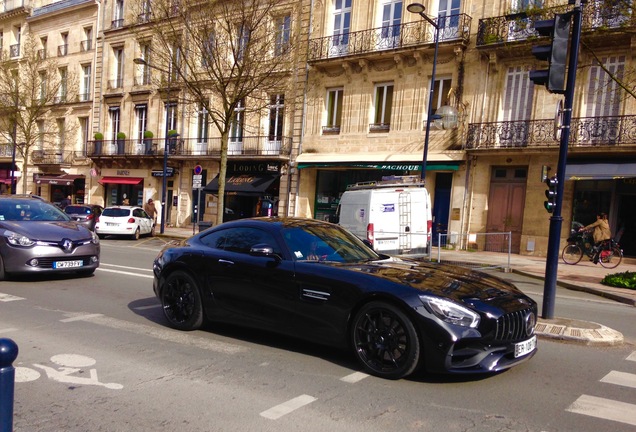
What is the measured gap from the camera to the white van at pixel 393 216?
14.2 metres

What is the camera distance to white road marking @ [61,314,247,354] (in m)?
5.50

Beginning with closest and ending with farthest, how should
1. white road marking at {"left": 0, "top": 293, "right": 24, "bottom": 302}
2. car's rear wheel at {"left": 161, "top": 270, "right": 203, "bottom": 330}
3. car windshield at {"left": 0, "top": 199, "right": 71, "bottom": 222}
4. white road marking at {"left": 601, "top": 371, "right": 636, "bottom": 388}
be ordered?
white road marking at {"left": 601, "top": 371, "right": 636, "bottom": 388}
car's rear wheel at {"left": 161, "top": 270, "right": 203, "bottom": 330}
white road marking at {"left": 0, "top": 293, "right": 24, "bottom": 302}
car windshield at {"left": 0, "top": 199, "right": 71, "bottom": 222}

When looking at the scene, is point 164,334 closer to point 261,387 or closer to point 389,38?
point 261,387

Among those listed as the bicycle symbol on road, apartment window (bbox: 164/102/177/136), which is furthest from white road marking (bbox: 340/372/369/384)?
apartment window (bbox: 164/102/177/136)

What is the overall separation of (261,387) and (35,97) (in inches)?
1445

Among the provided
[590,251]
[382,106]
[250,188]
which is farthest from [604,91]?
[250,188]

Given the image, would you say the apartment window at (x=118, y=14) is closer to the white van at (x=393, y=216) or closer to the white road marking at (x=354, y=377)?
the white van at (x=393, y=216)

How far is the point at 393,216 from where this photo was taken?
1437 centimetres

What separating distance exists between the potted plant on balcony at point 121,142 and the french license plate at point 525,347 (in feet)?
104

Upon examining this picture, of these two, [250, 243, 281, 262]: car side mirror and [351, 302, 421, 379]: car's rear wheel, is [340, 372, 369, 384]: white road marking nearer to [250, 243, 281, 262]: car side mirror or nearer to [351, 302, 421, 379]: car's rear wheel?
[351, 302, 421, 379]: car's rear wheel

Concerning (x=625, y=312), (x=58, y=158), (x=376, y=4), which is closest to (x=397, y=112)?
(x=376, y=4)

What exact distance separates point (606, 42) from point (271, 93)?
14.2 metres

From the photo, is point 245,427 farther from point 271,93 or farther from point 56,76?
point 56,76

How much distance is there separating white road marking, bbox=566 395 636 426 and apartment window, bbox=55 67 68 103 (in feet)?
128
